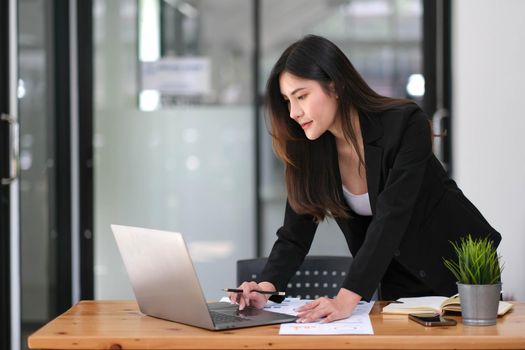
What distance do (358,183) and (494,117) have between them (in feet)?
7.15

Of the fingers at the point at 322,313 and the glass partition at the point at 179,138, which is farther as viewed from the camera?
the glass partition at the point at 179,138

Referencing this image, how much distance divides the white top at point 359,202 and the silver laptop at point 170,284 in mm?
469

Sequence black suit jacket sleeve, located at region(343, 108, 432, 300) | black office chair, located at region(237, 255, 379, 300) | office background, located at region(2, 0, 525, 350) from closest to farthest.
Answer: black suit jacket sleeve, located at region(343, 108, 432, 300) → black office chair, located at region(237, 255, 379, 300) → office background, located at region(2, 0, 525, 350)

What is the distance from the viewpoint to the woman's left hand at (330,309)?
7.32 ft

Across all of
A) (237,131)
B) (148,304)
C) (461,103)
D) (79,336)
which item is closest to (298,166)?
(148,304)

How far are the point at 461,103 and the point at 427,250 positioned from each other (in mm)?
2473

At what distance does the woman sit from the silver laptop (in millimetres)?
152

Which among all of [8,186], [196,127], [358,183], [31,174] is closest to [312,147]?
[358,183]

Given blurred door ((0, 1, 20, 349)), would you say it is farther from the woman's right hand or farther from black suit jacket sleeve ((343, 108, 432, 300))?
black suit jacket sleeve ((343, 108, 432, 300))

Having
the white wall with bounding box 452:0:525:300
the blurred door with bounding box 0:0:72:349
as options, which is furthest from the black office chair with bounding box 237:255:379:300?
the blurred door with bounding box 0:0:72:349

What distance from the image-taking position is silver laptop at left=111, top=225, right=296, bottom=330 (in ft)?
7.07

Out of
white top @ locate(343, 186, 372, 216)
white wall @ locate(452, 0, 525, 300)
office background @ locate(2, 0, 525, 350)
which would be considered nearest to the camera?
white top @ locate(343, 186, 372, 216)

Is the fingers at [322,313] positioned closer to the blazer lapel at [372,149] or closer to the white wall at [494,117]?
the blazer lapel at [372,149]

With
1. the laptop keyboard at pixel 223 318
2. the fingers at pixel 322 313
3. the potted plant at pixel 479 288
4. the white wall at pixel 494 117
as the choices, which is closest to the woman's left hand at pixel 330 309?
the fingers at pixel 322 313
